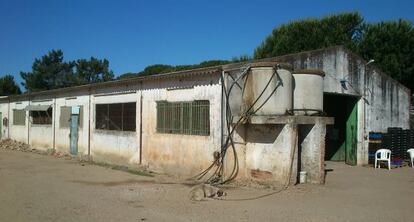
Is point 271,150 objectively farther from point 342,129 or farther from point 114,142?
point 342,129

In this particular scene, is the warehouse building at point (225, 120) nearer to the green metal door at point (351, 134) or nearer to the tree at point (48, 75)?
the green metal door at point (351, 134)

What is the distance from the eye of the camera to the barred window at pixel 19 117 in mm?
29109

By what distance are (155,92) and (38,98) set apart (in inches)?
549

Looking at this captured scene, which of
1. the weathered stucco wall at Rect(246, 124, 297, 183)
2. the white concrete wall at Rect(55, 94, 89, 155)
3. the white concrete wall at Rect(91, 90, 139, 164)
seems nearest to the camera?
the weathered stucco wall at Rect(246, 124, 297, 183)

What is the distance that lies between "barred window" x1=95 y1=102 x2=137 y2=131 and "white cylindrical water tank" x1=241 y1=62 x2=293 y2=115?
630 centimetres

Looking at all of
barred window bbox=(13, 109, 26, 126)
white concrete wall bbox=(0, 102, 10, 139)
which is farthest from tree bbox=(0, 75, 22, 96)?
barred window bbox=(13, 109, 26, 126)

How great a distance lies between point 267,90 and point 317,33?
21754mm

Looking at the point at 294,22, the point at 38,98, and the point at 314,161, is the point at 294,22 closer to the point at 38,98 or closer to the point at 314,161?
the point at 38,98

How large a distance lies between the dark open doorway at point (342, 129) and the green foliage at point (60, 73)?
48.3 m

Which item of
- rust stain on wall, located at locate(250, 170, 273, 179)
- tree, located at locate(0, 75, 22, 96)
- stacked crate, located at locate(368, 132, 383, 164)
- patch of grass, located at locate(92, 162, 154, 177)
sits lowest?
patch of grass, located at locate(92, 162, 154, 177)

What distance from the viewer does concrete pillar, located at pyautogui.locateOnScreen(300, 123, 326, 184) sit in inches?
504

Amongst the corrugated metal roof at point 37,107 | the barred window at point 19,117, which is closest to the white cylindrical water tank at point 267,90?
the corrugated metal roof at point 37,107

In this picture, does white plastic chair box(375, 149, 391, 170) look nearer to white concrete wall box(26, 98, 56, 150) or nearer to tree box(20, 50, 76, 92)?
white concrete wall box(26, 98, 56, 150)

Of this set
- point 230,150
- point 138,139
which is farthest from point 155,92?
point 230,150
